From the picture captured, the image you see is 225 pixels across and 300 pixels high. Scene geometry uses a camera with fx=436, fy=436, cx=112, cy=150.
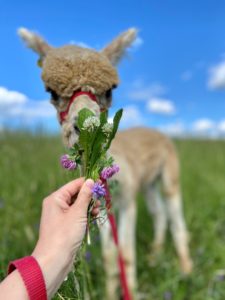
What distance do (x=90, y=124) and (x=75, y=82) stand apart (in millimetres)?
593

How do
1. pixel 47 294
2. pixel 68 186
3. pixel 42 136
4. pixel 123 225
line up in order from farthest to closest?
pixel 42 136 → pixel 123 225 → pixel 68 186 → pixel 47 294

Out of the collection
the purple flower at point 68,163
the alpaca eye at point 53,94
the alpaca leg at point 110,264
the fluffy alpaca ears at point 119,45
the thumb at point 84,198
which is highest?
the fluffy alpaca ears at point 119,45

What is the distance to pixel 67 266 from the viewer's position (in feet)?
3.93

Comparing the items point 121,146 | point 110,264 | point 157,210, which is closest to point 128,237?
point 110,264

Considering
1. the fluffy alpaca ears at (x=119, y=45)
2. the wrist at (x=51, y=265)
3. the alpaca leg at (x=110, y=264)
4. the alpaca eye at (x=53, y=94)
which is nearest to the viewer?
the wrist at (x=51, y=265)

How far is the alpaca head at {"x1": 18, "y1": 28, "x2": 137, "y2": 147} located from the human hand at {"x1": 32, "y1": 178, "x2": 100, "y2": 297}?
590 millimetres

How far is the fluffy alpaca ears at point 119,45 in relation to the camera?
250 centimetres

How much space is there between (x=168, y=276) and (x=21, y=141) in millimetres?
3476

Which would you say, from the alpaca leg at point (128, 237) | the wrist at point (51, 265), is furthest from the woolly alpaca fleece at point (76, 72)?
the alpaca leg at point (128, 237)

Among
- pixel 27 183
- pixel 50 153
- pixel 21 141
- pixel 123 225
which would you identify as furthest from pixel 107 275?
pixel 21 141

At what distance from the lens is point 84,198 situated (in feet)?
3.96

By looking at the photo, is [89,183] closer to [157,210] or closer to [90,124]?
[90,124]

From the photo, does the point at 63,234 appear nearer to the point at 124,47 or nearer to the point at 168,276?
the point at 124,47

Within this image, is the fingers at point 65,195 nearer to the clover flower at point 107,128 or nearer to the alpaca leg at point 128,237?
the clover flower at point 107,128
